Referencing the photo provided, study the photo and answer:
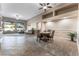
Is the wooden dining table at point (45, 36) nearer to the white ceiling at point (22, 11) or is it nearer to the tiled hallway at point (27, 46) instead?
the tiled hallway at point (27, 46)

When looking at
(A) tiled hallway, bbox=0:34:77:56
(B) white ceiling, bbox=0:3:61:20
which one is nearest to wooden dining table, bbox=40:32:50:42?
(A) tiled hallway, bbox=0:34:77:56

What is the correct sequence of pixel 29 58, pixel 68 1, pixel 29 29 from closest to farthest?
1. pixel 68 1
2. pixel 29 58
3. pixel 29 29

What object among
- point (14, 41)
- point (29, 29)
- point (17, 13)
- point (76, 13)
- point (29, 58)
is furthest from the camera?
point (14, 41)

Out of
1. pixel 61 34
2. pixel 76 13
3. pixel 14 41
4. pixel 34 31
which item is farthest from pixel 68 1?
pixel 14 41

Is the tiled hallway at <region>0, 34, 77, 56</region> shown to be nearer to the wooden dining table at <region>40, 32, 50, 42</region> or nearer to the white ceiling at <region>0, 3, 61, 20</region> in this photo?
the wooden dining table at <region>40, 32, 50, 42</region>

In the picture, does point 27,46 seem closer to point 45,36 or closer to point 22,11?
point 45,36

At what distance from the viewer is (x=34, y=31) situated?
10.3 feet

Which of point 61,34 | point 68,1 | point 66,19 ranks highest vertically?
point 68,1

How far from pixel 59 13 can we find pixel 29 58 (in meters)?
1.46

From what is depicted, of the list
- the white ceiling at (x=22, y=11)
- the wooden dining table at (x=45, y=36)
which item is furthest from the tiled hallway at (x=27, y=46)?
the white ceiling at (x=22, y=11)

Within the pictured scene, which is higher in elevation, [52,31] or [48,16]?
[48,16]

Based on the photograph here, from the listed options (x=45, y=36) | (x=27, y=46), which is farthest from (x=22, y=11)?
(x=45, y=36)

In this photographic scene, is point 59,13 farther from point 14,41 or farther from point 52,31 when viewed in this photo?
point 14,41

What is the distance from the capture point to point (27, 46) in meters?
3.04
